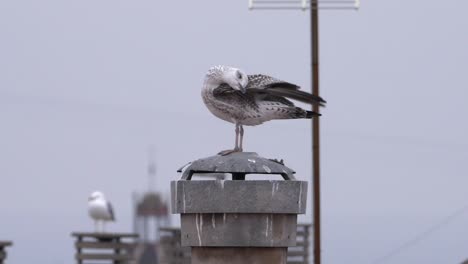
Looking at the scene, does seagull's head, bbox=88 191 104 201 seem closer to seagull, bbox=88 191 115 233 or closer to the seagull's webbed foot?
seagull, bbox=88 191 115 233

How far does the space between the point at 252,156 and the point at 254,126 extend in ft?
1.33

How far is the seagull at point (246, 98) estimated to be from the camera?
993cm

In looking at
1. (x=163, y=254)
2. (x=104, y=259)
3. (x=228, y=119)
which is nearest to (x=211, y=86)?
(x=228, y=119)

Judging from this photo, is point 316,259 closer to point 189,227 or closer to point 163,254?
point 189,227

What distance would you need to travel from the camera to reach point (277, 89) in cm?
1012

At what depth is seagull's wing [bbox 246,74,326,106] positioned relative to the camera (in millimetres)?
10009

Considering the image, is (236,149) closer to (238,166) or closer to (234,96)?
(238,166)

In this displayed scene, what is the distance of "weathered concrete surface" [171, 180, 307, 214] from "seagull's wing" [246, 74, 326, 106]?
0.83m

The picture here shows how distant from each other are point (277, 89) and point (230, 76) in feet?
1.43

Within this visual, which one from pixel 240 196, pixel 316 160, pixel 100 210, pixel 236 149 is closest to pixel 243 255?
pixel 240 196

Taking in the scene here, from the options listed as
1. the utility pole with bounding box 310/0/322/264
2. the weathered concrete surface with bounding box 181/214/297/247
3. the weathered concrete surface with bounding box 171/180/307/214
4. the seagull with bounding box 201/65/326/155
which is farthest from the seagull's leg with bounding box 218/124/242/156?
the utility pole with bounding box 310/0/322/264

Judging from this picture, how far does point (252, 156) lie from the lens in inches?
Result: 391

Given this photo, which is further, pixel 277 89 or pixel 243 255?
pixel 277 89

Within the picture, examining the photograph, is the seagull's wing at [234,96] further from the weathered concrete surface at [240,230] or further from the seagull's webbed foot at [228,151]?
the weathered concrete surface at [240,230]
